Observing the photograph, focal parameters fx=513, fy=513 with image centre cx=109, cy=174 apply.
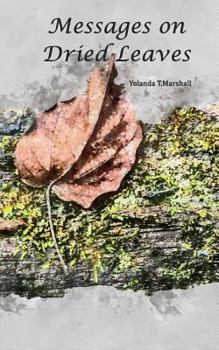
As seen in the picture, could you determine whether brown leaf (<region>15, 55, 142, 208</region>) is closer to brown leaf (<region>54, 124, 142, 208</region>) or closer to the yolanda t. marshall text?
brown leaf (<region>54, 124, 142, 208</region>)

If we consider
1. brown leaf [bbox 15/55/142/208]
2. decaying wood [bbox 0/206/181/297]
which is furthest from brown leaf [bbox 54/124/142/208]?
decaying wood [bbox 0/206/181/297]

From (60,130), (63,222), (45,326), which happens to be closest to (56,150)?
(60,130)

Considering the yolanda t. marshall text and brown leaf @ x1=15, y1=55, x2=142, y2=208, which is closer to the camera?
brown leaf @ x1=15, y1=55, x2=142, y2=208

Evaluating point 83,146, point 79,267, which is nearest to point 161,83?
point 83,146

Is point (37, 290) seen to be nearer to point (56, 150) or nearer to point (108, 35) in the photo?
point (56, 150)

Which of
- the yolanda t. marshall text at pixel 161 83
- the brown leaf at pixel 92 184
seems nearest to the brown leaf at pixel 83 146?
the brown leaf at pixel 92 184

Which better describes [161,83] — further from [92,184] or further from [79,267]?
[79,267]
